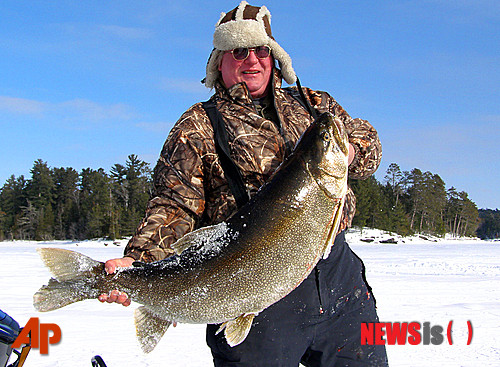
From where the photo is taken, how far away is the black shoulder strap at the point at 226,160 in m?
2.54

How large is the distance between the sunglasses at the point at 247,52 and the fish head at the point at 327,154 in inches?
37.0

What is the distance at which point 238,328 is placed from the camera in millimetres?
2207

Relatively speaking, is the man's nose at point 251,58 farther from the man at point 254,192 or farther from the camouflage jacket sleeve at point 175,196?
the camouflage jacket sleeve at point 175,196

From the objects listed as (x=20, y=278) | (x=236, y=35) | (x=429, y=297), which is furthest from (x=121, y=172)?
(x=236, y=35)

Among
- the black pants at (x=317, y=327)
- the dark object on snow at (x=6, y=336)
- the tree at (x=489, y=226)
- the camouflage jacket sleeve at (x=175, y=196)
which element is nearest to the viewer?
the black pants at (x=317, y=327)

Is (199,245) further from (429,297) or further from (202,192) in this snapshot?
(429,297)

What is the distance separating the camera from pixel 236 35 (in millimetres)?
2902

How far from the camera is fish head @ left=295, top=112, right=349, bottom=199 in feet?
7.13

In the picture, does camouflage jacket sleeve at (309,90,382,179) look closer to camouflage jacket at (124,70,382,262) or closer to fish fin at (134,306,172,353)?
camouflage jacket at (124,70,382,262)

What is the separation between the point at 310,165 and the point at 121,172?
279ft

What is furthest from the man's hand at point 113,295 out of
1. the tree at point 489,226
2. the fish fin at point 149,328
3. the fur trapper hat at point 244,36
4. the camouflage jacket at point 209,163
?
the tree at point 489,226

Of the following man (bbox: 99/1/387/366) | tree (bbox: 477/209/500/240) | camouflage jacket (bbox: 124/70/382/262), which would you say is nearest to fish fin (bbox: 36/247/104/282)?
man (bbox: 99/1/387/366)

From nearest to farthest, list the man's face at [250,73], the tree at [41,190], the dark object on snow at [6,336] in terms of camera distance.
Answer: the man's face at [250,73], the dark object on snow at [6,336], the tree at [41,190]

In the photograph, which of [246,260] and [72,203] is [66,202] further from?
[246,260]
